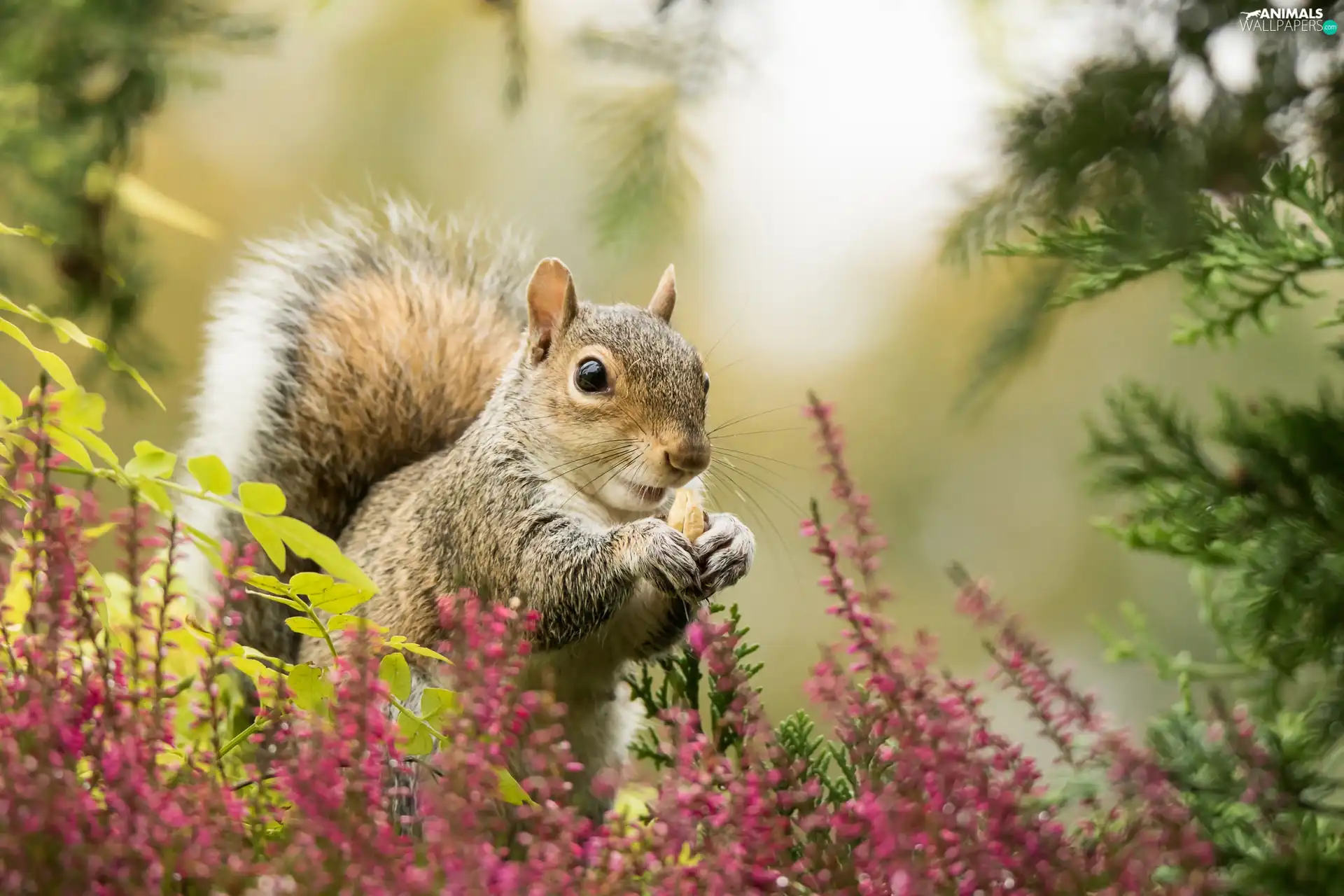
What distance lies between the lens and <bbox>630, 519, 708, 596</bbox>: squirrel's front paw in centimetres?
93

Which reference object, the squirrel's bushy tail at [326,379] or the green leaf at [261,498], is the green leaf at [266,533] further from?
the squirrel's bushy tail at [326,379]

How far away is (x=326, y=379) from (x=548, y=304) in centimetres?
42

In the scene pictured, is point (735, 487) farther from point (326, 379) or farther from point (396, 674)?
point (326, 379)

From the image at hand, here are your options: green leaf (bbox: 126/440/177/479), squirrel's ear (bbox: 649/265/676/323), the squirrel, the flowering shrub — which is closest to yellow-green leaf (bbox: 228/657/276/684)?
the flowering shrub

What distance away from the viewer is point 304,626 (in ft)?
2.49

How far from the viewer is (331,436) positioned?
53.9 inches

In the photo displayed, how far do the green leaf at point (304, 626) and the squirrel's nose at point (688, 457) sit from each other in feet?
1.00

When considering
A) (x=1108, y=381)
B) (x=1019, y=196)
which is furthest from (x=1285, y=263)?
(x=1108, y=381)

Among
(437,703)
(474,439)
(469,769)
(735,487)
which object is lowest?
(469,769)

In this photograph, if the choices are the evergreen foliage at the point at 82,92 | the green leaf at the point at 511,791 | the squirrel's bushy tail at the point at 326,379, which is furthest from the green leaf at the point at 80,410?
the squirrel's bushy tail at the point at 326,379

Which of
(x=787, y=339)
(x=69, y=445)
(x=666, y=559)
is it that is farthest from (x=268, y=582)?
(x=787, y=339)

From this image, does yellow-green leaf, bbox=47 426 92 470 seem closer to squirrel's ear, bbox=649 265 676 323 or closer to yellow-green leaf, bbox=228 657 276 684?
yellow-green leaf, bbox=228 657 276 684

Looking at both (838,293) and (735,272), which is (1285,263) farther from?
(838,293)

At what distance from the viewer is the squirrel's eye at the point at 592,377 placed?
3.30ft
